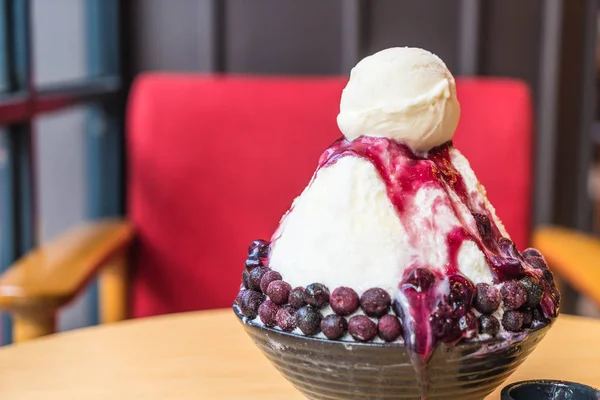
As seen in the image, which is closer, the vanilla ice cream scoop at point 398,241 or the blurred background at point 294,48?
the vanilla ice cream scoop at point 398,241

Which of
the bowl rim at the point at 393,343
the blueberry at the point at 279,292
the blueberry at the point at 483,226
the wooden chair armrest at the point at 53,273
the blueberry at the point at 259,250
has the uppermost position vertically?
the blueberry at the point at 483,226

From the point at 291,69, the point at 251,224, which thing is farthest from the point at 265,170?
the point at 291,69

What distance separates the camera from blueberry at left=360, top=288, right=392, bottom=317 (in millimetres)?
725

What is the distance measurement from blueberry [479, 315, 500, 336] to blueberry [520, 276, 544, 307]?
49mm

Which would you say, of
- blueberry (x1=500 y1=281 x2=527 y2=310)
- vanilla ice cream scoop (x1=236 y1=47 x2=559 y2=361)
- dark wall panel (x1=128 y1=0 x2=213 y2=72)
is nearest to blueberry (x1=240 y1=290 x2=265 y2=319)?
vanilla ice cream scoop (x1=236 y1=47 x2=559 y2=361)

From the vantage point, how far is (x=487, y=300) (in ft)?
2.41

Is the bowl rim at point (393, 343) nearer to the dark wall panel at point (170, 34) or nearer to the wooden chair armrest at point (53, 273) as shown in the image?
the wooden chair armrest at point (53, 273)

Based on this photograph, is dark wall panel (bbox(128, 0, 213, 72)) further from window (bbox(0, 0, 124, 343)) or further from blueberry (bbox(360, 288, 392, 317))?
blueberry (bbox(360, 288, 392, 317))

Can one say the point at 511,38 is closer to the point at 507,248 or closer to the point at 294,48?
the point at 294,48

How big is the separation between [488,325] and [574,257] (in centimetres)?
110

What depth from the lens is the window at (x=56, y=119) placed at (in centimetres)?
185

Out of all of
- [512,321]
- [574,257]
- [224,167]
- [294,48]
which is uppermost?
[294,48]

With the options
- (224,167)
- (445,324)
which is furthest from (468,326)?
(224,167)

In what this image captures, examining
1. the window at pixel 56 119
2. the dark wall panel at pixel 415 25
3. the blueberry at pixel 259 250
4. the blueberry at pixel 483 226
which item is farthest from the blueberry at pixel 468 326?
the dark wall panel at pixel 415 25
